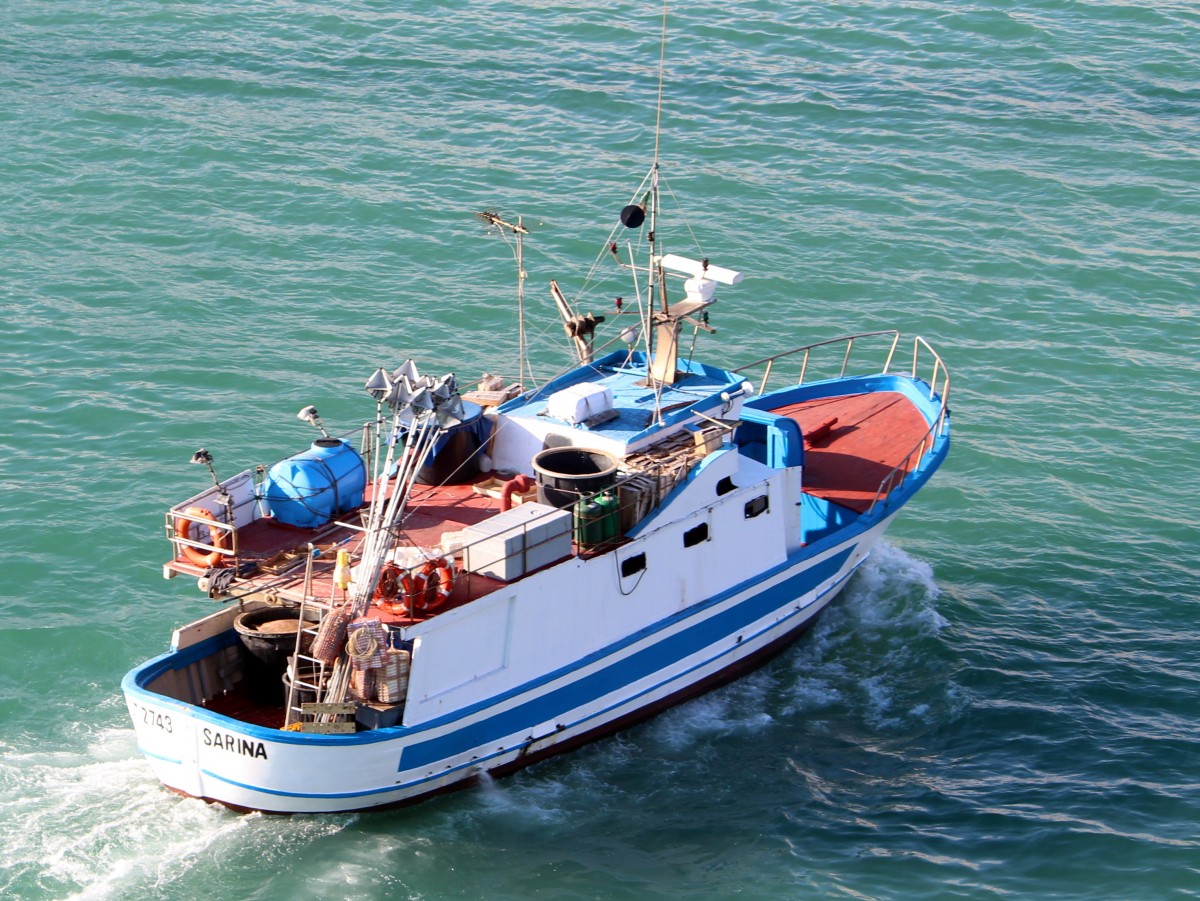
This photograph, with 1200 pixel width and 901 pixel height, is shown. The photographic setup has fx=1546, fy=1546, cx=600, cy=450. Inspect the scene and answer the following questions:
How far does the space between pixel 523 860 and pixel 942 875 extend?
18.5ft

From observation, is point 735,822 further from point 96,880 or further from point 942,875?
point 96,880

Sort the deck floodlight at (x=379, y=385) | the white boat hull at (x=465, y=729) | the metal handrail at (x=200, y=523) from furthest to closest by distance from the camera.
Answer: the deck floodlight at (x=379, y=385)
the metal handrail at (x=200, y=523)
the white boat hull at (x=465, y=729)

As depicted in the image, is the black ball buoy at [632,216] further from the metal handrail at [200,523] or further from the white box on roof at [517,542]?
the metal handrail at [200,523]

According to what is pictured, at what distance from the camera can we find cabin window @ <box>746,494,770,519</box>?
24.5 m

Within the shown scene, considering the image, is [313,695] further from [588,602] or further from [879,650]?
[879,650]

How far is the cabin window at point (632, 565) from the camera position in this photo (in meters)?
22.9

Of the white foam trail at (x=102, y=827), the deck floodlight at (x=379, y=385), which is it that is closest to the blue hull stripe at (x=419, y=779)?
the white foam trail at (x=102, y=827)

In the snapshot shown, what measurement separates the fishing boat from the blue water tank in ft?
0.12

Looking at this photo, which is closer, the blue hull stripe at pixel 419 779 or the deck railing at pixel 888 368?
the blue hull stripe at pixel 419 779

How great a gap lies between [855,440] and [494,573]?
920cm

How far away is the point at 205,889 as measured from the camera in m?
20.2

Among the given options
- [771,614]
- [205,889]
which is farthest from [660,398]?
[205,889]

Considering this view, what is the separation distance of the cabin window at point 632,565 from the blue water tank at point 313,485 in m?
4.23

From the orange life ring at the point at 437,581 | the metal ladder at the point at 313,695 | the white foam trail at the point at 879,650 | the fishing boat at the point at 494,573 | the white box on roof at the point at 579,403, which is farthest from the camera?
the white foam trail at the point at 879,650
